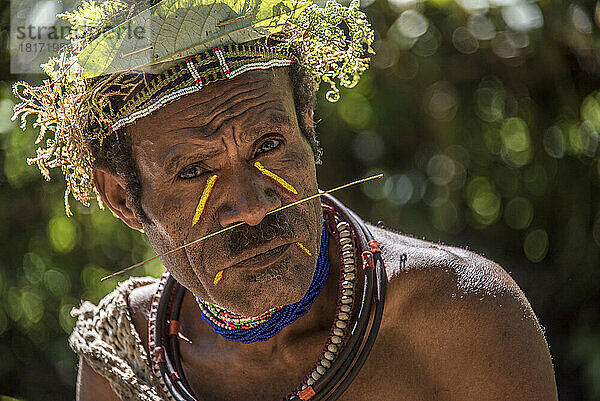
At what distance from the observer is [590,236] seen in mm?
4543

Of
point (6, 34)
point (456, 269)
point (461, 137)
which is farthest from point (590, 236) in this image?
point (6, 34)

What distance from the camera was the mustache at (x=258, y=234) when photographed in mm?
2146

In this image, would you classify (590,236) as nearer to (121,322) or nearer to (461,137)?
(461,137)

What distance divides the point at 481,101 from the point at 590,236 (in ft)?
3.34

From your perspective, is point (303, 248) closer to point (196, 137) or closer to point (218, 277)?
point (218, 277)

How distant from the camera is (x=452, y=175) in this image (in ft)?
16.1

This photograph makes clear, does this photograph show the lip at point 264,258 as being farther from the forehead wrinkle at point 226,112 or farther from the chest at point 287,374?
the chest at point 287,374

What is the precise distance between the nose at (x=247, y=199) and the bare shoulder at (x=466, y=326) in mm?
510

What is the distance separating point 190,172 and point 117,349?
3.02 feet

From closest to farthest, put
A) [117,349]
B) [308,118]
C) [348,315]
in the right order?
[348,315] < [308,118] < [117,349]

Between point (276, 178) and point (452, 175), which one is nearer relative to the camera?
point (276, 178)

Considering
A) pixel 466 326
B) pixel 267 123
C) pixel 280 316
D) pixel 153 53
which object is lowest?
pixel 466 326

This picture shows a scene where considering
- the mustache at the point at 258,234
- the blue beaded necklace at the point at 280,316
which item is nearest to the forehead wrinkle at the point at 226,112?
the mustache at the point at 258,234

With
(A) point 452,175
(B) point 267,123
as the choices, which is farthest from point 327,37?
(A) point 452,175
